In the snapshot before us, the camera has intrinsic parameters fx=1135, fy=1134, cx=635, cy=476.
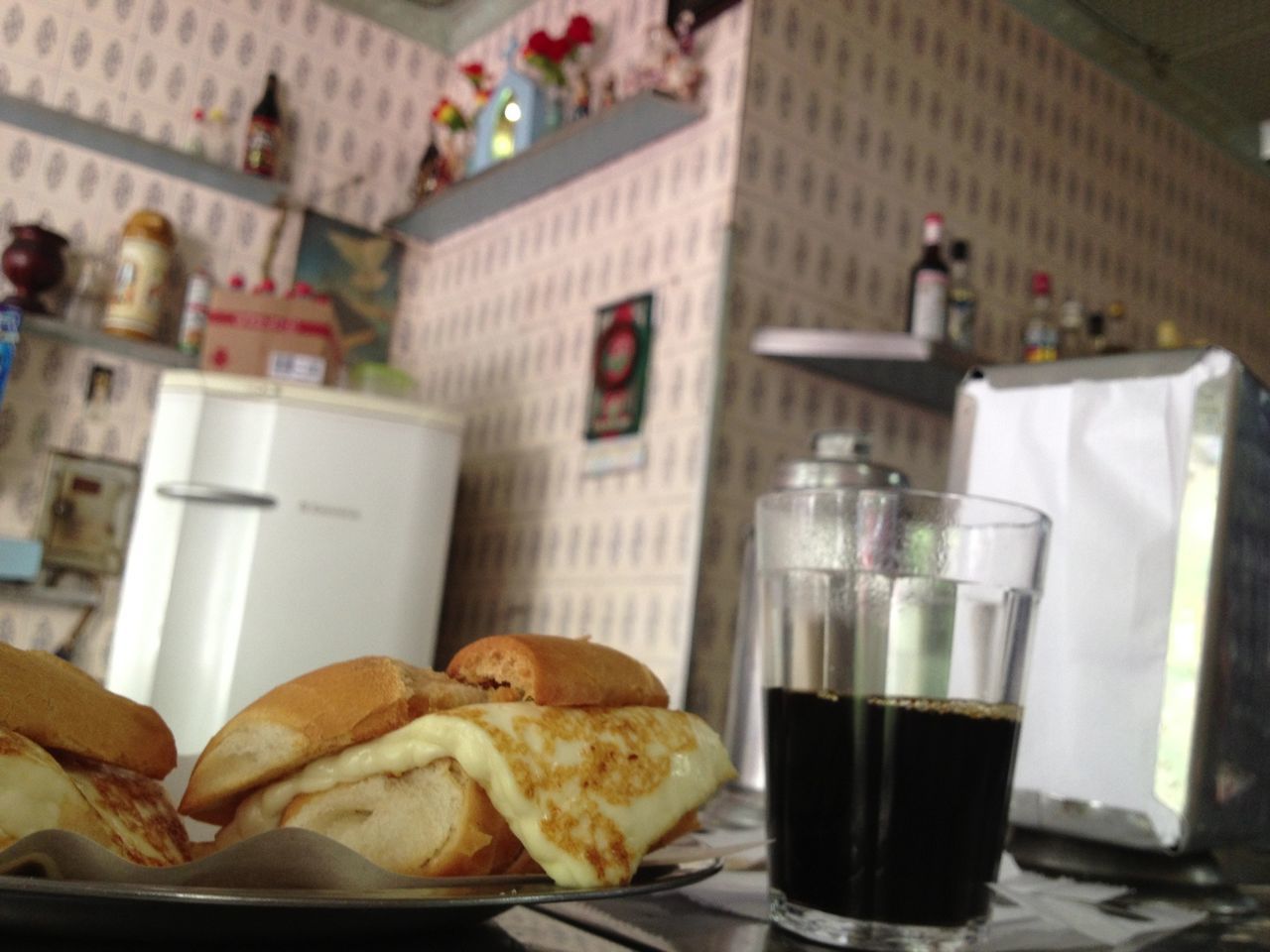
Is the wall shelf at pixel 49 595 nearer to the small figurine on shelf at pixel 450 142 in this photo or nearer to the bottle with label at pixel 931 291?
the small figurine on shelf at pixel 450 142

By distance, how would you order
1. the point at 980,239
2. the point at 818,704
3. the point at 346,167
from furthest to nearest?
the point at 346,167, the point at 980,239, the point at 818,704

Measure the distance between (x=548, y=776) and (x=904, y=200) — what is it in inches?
89.5

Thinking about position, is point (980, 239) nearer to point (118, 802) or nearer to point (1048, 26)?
point (1048, 26)

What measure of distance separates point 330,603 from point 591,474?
0.62 metres

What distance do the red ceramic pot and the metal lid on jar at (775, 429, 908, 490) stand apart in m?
2.18

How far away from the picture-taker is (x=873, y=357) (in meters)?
2.10

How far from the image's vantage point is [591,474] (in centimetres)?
251

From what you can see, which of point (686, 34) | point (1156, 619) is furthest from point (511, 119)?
point (1156, 619)

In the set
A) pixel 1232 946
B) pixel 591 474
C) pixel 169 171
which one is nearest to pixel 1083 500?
pixel 1232 946

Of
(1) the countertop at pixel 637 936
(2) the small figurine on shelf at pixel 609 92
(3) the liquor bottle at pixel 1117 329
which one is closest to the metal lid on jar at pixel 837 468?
(1) the countertop at pixel 637 936

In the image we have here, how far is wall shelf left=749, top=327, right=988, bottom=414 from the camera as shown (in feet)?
6.82

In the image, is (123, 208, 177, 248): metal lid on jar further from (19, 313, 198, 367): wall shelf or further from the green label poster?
the green label poster

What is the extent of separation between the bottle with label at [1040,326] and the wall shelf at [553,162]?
35.4 inches

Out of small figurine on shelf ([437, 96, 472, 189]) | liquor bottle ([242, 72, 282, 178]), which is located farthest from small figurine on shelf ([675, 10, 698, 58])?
liquor bottle ([242, 72, 282, 178])
